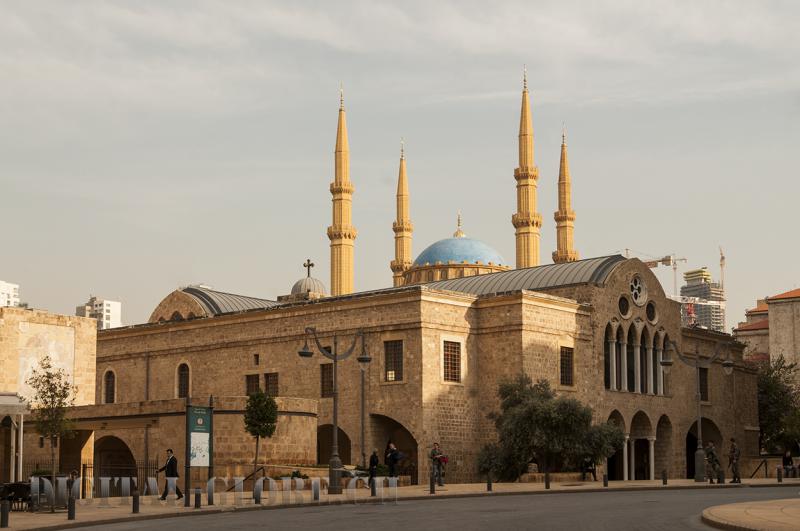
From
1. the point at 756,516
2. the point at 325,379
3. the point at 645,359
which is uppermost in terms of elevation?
the point at 645,359

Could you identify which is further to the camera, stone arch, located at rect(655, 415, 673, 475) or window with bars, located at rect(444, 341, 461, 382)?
stone arch, located at rect(655, 415, 673, 475)

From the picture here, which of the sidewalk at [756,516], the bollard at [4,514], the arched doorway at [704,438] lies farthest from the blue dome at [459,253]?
the bollard at [4,514]

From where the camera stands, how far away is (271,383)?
49.6m

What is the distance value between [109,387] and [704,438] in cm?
3061

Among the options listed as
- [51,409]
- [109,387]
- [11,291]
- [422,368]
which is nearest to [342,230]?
[109,387]

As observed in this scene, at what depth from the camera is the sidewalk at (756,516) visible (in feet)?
60.8

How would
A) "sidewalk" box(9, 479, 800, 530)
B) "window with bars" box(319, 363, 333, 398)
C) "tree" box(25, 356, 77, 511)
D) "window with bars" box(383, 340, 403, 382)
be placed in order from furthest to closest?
"window with bars" box(319, 363, 333, 398), "window with bars" box(383, 340, 403, 382), "tree" box(25, 356, 77, 511), "sidewalk" box(9, 479, 800, 530)

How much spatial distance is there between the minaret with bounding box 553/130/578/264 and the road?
145 ft

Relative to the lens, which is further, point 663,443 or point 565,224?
point 565,224

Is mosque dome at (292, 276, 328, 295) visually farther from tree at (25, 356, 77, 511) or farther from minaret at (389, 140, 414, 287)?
tree at (25, 356, 77, 511)

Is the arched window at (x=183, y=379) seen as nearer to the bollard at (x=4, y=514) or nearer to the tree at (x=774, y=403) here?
the bollard at (x=4, y=514)

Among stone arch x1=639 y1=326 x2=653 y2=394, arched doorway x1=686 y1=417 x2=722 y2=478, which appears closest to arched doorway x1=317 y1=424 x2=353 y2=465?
stone arch x1=639 y1=326 x2=653 y2=394

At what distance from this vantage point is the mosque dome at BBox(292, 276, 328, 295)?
70625 mm

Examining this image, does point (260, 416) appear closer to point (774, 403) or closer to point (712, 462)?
point (712, 462)
